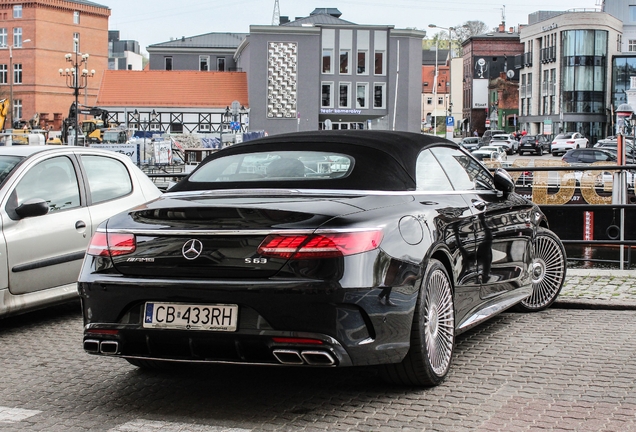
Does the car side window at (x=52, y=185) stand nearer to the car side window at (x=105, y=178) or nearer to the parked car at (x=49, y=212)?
the parked car at (x=49, y=212)

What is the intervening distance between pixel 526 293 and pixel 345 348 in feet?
9.98

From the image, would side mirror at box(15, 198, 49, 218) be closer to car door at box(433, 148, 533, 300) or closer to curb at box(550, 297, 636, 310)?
car door at box(433, 148, 533, 300)

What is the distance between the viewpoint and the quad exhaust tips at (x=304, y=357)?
4.67 m

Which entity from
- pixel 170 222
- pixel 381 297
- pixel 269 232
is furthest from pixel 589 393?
pixel 170 222

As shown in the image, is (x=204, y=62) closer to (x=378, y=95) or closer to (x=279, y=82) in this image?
(x=279, y=82)

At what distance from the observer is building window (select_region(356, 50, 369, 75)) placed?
89.4m

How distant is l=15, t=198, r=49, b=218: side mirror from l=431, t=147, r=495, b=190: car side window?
3.15 meters

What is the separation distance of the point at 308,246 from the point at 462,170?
2.24 meters

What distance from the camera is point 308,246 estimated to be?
4.68m

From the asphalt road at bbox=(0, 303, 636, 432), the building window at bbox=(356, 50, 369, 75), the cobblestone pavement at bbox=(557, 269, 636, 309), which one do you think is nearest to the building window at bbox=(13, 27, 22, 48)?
the building window at bbox=(356, 50, 369, 75)

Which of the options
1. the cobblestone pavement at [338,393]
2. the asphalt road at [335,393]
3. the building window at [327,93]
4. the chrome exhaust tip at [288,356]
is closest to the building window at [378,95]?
the building window at [327,93]

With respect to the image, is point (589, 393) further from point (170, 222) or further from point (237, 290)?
point (170, 222)

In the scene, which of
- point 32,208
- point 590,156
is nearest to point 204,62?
point 590,156

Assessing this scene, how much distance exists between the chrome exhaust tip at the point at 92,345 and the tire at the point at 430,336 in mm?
1535
